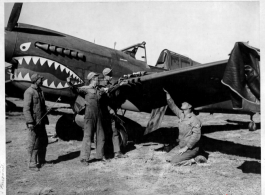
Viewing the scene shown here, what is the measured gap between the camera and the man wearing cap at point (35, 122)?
3.60 metres

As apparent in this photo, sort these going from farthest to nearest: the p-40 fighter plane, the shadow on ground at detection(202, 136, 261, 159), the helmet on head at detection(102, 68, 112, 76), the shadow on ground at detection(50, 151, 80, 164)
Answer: the helmet on head at detection(102, 68, 112, 76), the shadow on ground at detection(202, 136, 261, 159), the p-40 fighter plane, the shadow on ground at detection(50, 151, 80, 164)

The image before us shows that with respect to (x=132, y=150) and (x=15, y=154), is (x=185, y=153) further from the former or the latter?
(x=15, y=154)

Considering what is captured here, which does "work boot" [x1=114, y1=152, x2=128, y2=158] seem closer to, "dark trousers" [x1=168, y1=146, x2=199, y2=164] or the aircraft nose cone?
"dark trousers" [x1=168, y1=146, x2=199, y2=164]

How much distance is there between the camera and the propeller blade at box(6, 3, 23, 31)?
402 centimetres

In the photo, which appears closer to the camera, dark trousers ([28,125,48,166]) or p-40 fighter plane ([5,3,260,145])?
dark trousers ([28,125,48,166])

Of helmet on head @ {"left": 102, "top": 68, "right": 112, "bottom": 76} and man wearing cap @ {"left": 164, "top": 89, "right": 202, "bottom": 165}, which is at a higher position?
helmet on head @ {"left": 102, "top": 68, "right": 112, "bottom": 76}

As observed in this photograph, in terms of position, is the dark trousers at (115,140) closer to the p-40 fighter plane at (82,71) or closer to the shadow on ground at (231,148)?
the p-40 fighter plane at (82,71)

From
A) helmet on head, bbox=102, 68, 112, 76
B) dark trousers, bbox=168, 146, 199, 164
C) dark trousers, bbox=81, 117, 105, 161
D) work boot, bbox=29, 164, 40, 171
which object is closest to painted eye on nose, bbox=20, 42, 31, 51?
helmet on head, bbox=102, 68, 112, 76

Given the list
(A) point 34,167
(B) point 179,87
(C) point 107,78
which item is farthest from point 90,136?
(B) point 179,87

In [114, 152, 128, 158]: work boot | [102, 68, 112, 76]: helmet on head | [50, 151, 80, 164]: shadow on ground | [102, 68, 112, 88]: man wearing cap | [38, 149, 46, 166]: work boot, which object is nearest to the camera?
[38, 149, 46, 166]: work boot

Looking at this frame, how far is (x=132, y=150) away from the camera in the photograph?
16.3ft

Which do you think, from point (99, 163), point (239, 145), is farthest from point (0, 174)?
point (239, 145)

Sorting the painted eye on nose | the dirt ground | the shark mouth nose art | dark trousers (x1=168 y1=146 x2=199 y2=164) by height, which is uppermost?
the painted eye on nose

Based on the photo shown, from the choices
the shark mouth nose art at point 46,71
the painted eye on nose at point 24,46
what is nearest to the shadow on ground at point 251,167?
the shark mouth nose art at point 46,71
